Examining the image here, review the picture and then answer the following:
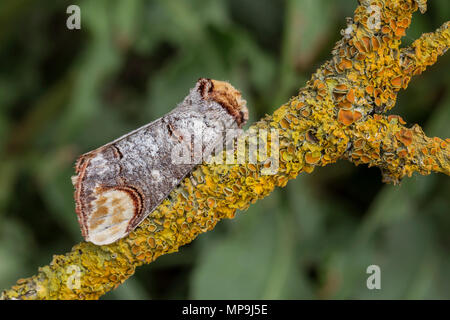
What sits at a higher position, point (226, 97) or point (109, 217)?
point (226, 97)

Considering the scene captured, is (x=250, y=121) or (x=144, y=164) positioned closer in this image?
(x=144, y=164)

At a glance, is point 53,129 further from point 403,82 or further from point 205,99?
point 403,82

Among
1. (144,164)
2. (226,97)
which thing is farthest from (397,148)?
(144,164)

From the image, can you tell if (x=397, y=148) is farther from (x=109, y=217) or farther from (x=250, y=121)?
(x=250, y=121)

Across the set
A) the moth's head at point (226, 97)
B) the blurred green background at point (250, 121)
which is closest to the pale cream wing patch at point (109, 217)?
the moth's head at point (226, 97)

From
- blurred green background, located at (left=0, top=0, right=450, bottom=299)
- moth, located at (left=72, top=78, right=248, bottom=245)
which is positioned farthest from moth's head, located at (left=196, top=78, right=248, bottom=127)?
blurred green background, located at (left=0, top=0, right=450, bottom=299)

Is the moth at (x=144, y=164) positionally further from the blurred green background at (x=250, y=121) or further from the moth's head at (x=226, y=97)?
the blurred green background at (x=250, y=121)

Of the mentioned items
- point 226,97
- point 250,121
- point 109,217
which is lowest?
point 109,217
